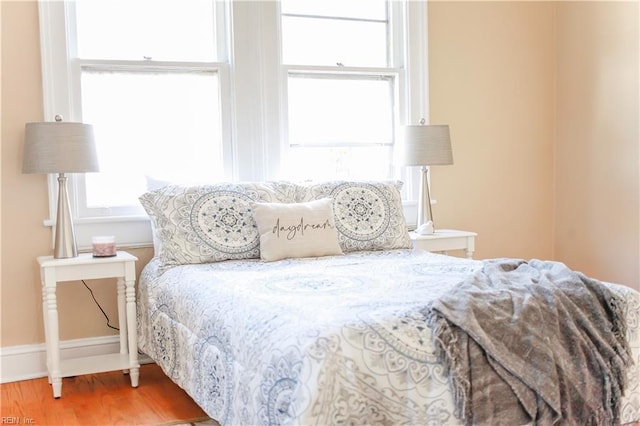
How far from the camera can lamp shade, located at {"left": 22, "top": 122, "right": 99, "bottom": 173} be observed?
130 inches

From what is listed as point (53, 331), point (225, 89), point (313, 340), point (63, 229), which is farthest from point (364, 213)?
point (313, 340)

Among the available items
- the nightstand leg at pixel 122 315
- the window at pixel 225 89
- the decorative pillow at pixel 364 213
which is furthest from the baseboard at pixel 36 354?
the decorative pillow at pixel 364 213

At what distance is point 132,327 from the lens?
11.0 feet

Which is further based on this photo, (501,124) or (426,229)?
(501,124)

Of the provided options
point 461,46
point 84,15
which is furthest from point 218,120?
point 461,46

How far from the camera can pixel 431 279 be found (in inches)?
105

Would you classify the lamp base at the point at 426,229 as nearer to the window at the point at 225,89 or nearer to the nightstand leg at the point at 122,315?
the window at the point at 225,89

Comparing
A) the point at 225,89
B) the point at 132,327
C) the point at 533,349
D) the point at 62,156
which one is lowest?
the point at 132,327

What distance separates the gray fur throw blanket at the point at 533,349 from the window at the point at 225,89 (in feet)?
6.62

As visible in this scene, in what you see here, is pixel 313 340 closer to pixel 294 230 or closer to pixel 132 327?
pixel 294 230

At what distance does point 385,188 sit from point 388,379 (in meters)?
2.03

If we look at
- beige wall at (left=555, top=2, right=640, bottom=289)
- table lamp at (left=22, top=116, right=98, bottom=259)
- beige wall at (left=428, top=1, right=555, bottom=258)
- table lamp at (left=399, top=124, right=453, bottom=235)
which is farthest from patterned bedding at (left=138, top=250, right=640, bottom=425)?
beige wall at (left=555, top=2, right=640, bottom=289)

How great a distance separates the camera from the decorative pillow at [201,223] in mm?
3348
